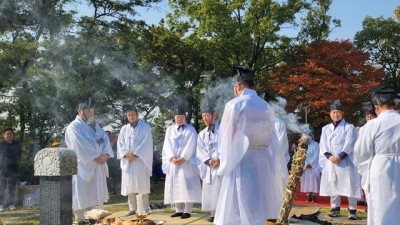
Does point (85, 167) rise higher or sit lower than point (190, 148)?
lower

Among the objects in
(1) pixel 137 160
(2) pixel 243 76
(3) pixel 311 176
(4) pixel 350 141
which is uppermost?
(2) pixel 243 76

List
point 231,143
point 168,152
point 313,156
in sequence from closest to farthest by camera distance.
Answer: point 231,143 → point 168,152 → point 313,156

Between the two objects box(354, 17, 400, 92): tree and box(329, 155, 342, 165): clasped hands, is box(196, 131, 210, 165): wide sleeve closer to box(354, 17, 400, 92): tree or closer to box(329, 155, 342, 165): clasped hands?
box(329, 155, 342, 165): clasped hands

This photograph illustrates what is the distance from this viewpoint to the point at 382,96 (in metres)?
6.71

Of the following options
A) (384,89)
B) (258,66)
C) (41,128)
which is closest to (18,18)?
(41,128)

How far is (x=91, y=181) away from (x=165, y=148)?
1489 millimetres

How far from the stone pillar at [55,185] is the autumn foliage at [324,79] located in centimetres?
1416

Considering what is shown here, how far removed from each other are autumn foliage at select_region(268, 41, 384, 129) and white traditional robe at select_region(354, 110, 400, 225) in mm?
13540

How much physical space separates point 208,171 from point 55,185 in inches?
122

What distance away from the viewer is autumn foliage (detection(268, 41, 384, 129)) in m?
20.4

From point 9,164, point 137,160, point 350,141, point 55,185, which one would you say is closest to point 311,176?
point 350,141

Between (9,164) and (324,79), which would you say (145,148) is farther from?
(324,79)

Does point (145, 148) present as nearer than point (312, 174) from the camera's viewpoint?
Yes

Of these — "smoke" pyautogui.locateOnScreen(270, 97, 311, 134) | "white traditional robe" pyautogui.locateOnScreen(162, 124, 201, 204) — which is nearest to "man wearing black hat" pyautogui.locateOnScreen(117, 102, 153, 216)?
"white traditional robe" pyautogui.locateOnScreen(162, 124, 201, 204)
